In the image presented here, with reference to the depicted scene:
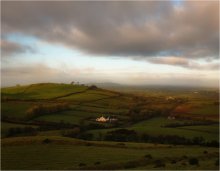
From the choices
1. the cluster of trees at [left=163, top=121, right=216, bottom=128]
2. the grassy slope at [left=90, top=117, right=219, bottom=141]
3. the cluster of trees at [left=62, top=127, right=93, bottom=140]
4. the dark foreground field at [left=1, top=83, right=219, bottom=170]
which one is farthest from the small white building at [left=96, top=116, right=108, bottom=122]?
the cluster of trees at [left=163, top=121, right=216, bottom=128]

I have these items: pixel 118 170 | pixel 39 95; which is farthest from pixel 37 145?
pixel 39 95

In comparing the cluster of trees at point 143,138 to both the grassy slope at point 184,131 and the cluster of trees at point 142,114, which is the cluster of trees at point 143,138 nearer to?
the grassy slope at point 184,131

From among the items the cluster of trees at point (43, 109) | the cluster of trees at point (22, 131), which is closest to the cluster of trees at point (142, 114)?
the cluster of trees at point (43, 109)

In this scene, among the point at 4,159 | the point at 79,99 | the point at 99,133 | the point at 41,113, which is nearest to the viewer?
the point at 4,159

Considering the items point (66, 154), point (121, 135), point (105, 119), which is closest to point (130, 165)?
point (66, 154)

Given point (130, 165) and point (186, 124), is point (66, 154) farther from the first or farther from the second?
point (186, 124)

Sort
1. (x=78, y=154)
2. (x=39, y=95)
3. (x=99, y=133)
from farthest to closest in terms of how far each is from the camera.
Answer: (x=39, y=95), (x=99, y=133), (x=78, y=154)

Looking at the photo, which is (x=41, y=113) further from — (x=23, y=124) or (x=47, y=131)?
(x=47, y=131)

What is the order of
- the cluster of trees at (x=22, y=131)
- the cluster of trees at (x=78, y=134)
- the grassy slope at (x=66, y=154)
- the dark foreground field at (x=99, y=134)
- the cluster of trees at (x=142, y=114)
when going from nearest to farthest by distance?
the grassy slope at (x=66, y=154) → the dark foreground field at (x=99, y=134) → the cluster of trees at (x=78, y=134) → the cluster of trees at (x=22, y=131) → the cluster of trees at (x=142, y=114)

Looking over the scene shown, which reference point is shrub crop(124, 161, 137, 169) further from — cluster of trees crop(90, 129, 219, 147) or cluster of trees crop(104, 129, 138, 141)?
cluster of trees crop(104, 129, 138, 141)
